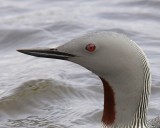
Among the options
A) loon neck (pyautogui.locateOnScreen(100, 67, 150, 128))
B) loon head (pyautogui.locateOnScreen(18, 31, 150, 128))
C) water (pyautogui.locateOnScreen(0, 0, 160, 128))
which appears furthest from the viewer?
water (pyautogui.locateOnScreen(0, 0, 160, 128))

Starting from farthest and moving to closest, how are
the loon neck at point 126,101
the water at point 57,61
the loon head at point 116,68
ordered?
the water at point 57,61 → the loon neck at point 126,101 → the loon head at point 116,68

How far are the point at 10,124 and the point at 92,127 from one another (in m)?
0.84

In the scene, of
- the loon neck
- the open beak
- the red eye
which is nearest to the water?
the loon neck

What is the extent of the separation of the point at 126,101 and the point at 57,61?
3.96 metres

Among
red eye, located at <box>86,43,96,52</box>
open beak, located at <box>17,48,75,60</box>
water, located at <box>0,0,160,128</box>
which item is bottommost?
water, located at <box>0,0,160,128</box>

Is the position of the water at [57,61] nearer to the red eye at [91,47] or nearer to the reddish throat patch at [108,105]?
the reddish throat patch at [108,105]

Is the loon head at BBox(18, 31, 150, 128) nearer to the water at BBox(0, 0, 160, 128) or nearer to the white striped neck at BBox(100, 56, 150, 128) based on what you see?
the white striped neck at BBox(100, 56, 150, 128)

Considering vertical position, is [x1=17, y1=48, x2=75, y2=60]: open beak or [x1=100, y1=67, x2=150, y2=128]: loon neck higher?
[x1=17, y1=48, x2=75, y2=60]: open beak

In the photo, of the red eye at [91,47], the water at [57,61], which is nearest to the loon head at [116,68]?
the red eye at [91,47]

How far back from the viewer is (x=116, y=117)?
221 inches

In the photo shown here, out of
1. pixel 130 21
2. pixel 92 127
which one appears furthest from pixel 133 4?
pixel 92 127

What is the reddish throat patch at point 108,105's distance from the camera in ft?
18.0

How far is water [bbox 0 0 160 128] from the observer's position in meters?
7.88

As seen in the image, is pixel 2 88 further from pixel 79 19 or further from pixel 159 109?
pixel 79 19
